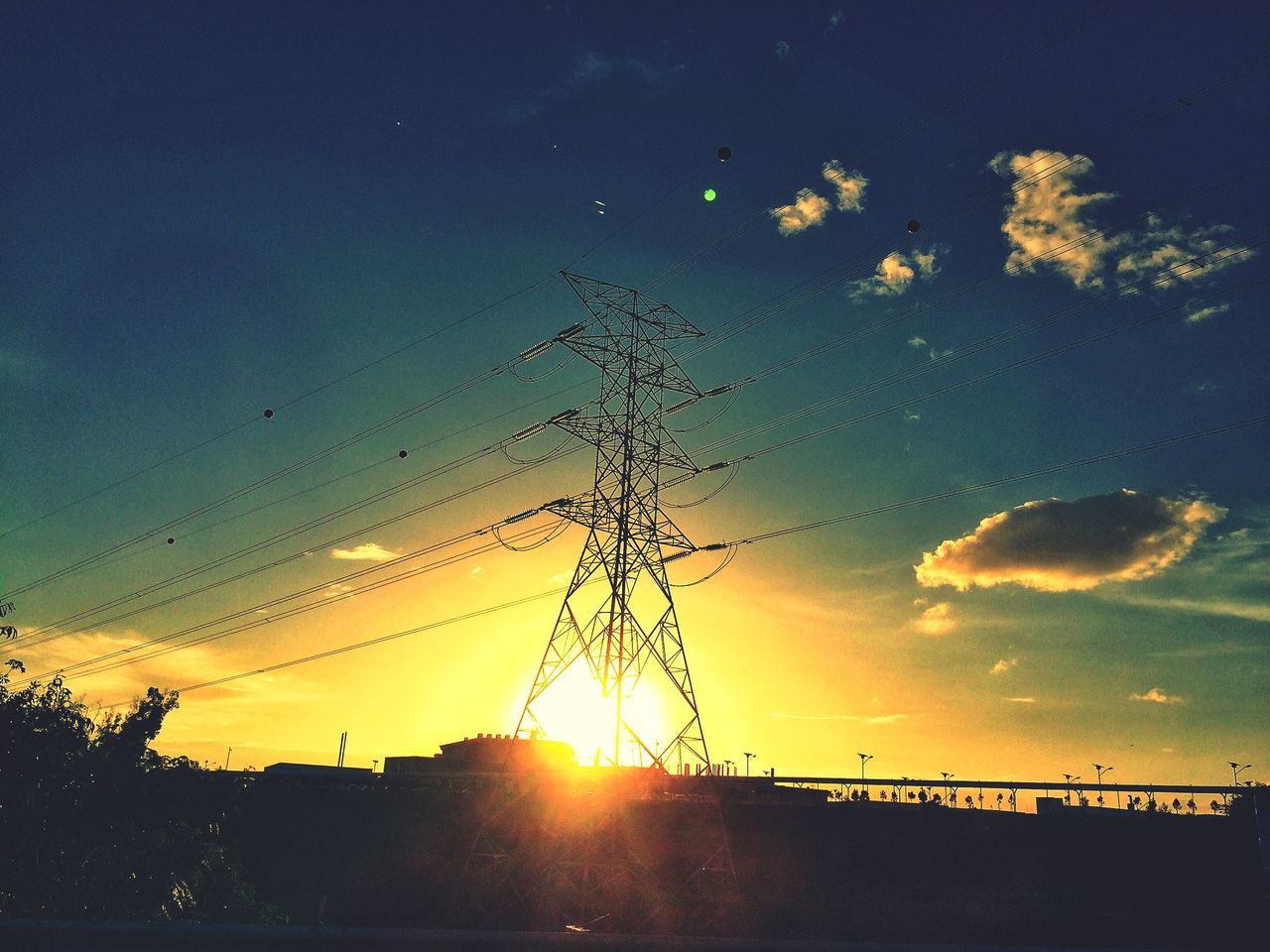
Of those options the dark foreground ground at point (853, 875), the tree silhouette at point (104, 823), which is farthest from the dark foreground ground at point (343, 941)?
the dark foreground ground at point (853, 875)

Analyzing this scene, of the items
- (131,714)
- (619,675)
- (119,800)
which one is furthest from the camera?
(619,675)

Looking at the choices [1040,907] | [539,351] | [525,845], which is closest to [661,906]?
[525,845]

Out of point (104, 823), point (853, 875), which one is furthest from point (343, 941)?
point (853, 875)

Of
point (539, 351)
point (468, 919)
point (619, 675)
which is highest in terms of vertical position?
point (539, 351)

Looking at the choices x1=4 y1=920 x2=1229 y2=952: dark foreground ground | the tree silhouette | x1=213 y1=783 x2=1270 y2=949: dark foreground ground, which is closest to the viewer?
x1=4 y1=920 x2=1229 y2=952: dark foreground ground

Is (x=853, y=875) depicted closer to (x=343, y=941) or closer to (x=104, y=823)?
(x=104, y=823)

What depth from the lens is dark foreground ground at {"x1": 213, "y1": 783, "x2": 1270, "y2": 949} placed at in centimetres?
3594

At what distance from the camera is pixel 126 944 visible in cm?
475

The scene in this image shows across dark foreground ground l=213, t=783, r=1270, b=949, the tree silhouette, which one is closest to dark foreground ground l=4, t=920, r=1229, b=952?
the tree silhouette

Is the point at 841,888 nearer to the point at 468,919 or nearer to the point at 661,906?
the point at 661,906

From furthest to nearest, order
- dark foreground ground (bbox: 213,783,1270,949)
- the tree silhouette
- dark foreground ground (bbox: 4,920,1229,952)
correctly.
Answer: dark foreground ground (bbox: 213,783,1270,949)
the tree silhouette
dark foreground ground (bbox: 4,920,1229,952)

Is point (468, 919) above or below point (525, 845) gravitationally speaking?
below

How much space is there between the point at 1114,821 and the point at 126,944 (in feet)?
142

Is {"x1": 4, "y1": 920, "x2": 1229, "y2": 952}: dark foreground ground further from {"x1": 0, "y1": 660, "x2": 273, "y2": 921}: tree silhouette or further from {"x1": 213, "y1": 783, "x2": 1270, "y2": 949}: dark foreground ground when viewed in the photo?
{"x1": 213, "y1": 783, "x2": 1270, "y2": 949}: dark foreground ground
